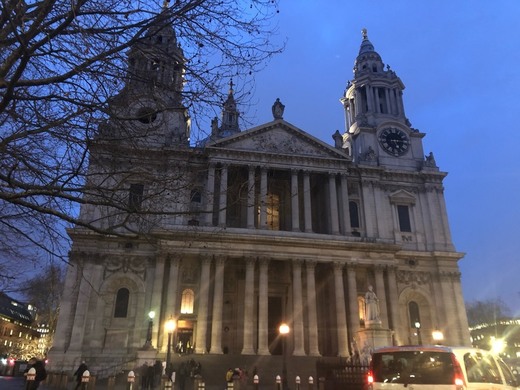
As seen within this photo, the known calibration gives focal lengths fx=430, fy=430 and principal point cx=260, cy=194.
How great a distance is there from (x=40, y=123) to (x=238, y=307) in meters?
29.5

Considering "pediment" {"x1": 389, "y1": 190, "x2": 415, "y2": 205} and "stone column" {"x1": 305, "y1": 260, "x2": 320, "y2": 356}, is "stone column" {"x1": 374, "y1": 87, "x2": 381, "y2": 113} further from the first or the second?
"stone column" {"x1": 305, "y1": 260, "x2": 320, "y2": 356}

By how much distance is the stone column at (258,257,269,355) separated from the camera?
3179 centimetres

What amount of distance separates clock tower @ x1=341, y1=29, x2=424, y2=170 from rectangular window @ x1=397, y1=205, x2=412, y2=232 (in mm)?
4624

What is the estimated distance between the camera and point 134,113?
33.3ft

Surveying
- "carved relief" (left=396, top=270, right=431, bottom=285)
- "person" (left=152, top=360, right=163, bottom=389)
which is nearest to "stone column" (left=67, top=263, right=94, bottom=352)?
"person" (left=152, top=360, right=163, bottom=389)

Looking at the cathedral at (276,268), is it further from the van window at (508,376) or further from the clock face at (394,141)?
the van window at (508,376)

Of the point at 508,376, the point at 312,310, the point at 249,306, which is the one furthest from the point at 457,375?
the point at 312,310

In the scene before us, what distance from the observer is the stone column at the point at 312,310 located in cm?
3297

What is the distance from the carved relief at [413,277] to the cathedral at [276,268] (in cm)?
11

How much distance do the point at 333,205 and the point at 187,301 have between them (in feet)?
49.8

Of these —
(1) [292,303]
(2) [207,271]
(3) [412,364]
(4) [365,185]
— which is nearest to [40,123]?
(3) [412,364]

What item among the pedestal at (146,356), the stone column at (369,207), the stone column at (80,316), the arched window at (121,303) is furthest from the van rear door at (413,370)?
the stone column at (369,207)

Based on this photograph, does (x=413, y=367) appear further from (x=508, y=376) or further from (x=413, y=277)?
(x=413, y=277)

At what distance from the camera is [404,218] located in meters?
42.5
